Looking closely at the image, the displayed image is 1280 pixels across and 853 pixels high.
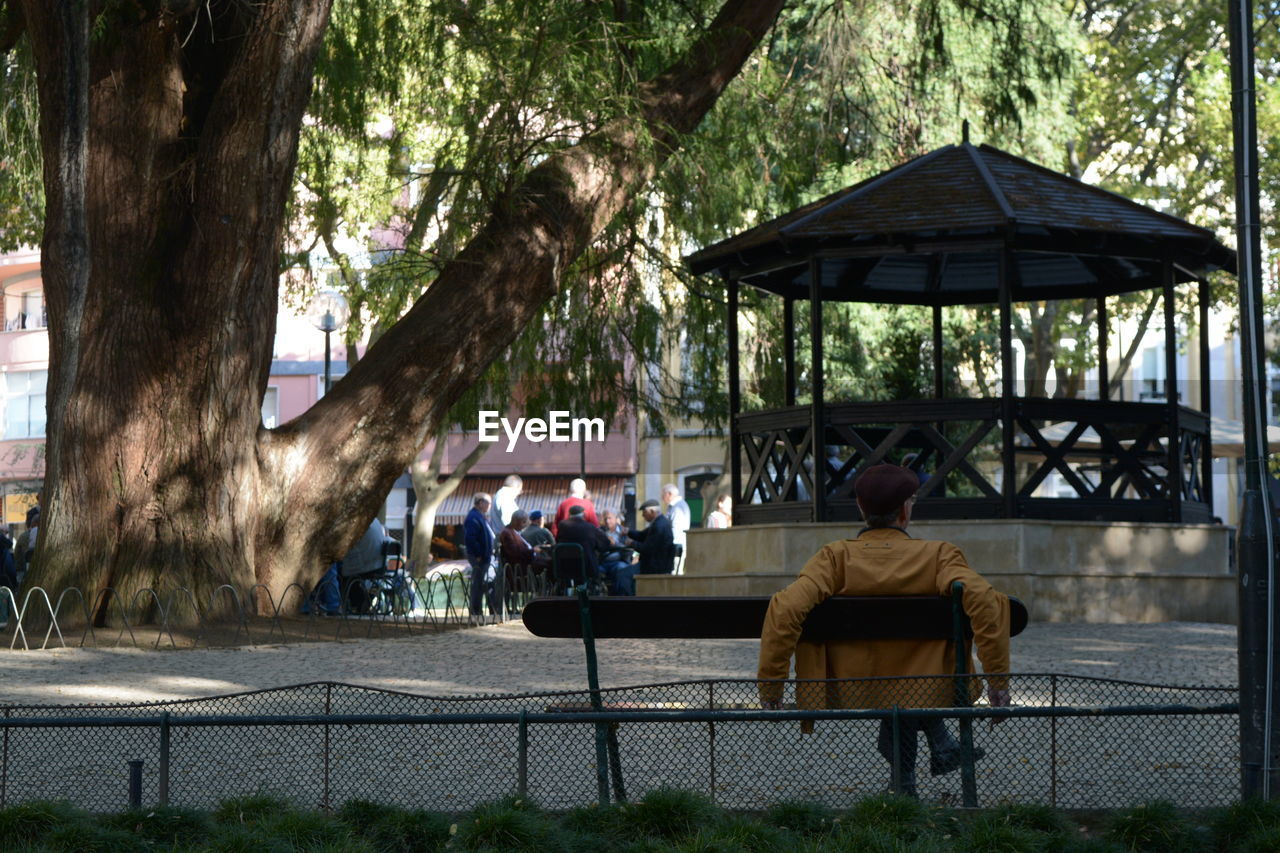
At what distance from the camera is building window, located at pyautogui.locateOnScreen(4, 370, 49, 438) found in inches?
2078

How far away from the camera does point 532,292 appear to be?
1587cm

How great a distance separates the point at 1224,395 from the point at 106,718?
51206 millimetres

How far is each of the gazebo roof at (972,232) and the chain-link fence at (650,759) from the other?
965cm

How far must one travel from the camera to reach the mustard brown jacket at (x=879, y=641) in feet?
18.8

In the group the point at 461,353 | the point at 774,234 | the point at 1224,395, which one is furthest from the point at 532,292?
the point at 1224,395

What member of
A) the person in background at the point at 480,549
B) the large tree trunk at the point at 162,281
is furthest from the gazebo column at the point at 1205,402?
the large tree trunk at the point at 162,281

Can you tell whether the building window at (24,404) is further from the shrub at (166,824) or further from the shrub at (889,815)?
the shrub at (889,815)

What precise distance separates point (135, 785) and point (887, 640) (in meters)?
2.48

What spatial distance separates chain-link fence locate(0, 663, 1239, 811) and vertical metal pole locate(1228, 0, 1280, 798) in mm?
118

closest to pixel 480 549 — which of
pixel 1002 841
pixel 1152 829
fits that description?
pixel 1152 829

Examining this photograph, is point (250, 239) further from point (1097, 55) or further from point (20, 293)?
point (20, 293)

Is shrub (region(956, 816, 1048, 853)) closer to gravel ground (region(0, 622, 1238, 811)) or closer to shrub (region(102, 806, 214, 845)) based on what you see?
gravel ground (region(0, 622, 1238, 811))

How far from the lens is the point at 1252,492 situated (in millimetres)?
5699

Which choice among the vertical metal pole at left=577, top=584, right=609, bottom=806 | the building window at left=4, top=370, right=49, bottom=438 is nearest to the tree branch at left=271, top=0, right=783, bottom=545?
the vertical metal pole at left=577, top=584, right=609, bottom=806
